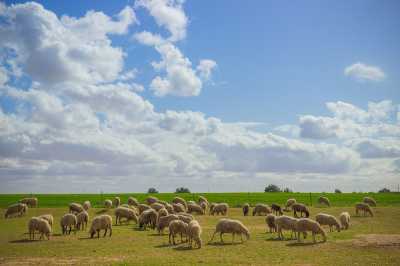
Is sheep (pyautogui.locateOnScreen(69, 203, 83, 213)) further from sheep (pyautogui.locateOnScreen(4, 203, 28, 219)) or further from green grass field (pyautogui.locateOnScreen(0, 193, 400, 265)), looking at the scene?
green grass field (pyautogui.locateOnScreen(0, 193, 400, 265))

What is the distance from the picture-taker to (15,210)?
43.2 m

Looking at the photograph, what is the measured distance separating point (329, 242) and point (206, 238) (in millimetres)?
7713

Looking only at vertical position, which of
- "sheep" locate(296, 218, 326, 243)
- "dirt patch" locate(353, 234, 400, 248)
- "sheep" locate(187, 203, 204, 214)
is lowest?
"dirt patch" locate(353, 234, 400, 248)

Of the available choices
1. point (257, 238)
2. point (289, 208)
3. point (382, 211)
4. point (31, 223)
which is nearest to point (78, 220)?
point (31, 223)

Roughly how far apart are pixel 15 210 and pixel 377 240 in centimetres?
3694

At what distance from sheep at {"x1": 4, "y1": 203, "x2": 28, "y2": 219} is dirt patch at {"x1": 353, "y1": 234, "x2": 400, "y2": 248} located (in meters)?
35.6

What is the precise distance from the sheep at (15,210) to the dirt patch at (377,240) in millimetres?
35605

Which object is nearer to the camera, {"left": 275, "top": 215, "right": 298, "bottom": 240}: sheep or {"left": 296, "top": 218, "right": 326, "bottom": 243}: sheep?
{"left": 296, "top": 218, "right": 326, "bottom": 243}: sheep

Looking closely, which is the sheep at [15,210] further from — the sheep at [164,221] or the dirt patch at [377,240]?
the dirt patch at [377,240]

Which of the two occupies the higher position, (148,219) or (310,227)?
(310,227)

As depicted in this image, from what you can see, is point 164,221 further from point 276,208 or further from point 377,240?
point 276,208

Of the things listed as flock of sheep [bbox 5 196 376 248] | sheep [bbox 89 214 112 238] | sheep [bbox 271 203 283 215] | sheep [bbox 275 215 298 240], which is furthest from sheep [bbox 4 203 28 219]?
sheep [bbox 275 215 298 240]

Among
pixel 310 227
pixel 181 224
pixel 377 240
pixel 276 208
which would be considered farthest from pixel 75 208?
pixel 377 240

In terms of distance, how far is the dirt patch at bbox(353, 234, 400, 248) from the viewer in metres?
22.4
